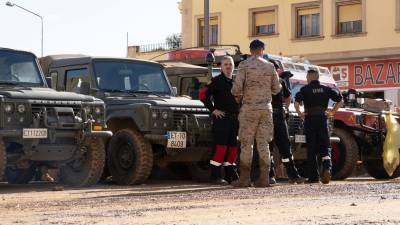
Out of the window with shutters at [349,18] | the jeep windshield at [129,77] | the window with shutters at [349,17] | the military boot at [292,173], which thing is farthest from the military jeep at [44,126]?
the window with shutters at [349,18]

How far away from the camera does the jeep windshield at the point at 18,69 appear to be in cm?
1223

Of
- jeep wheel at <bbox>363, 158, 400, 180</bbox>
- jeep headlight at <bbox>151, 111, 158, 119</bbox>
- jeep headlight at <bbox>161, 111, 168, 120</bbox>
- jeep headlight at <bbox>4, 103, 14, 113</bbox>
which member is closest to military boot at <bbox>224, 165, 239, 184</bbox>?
jeep headlight at <bbox>161, 111, 168, 120</bbox>

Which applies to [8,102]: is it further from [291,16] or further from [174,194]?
[291,16]

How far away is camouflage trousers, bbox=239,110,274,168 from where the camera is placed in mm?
11594

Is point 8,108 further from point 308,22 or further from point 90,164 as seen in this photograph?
point 308,22

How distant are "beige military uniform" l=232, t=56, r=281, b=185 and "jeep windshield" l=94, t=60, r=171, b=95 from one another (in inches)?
90.8

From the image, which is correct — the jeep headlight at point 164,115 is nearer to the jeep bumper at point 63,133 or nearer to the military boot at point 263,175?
the jeep bumper at point 63,133

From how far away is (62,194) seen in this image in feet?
35.7

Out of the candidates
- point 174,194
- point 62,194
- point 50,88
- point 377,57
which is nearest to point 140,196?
point 174,194

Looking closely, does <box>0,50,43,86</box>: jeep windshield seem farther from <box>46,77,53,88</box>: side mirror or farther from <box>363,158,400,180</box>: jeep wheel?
<box>363,158,400,180</box>: jeep wheel

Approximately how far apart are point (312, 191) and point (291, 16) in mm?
27205

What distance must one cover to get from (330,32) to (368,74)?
2299mm

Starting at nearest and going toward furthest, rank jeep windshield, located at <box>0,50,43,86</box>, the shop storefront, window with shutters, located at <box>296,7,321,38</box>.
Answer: jeep windshield, located at <box>0,50,43,86</box> < the shop storefront < window with shutters, located at <box>296,7,321,38</box>

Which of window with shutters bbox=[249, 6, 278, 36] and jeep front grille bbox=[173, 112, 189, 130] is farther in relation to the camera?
window with shutters bbox=[249, 6, 278, 36]
